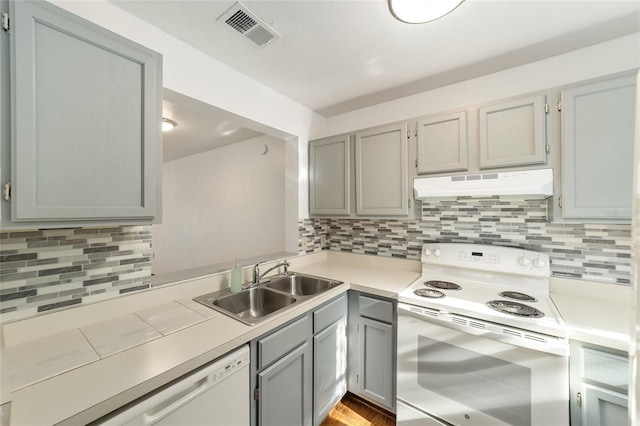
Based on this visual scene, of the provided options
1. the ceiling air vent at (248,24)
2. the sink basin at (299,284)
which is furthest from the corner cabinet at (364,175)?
the ceiling air vent at (248,24)

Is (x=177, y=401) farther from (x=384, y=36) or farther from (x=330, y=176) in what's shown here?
(x=384, y=36)

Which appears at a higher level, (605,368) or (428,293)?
(428,293)

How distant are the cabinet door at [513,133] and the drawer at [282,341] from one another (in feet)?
4.91

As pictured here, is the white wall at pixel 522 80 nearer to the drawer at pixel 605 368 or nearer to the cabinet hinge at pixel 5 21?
the drawer at pixel 605 368

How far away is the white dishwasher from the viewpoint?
80 cm

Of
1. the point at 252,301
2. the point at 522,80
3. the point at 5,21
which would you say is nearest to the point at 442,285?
the point at 252,301

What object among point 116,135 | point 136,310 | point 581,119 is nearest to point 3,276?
point 136,310

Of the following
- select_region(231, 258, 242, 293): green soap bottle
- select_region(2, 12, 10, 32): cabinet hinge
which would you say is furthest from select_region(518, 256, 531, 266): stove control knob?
select_region(2, 12, 10, 32): cabinet hinge

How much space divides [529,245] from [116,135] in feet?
8.02

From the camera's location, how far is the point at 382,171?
1946 mm

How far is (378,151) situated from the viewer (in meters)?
1.97

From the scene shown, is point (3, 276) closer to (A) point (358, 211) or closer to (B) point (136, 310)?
(B) point (136, 310)

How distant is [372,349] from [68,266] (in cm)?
180

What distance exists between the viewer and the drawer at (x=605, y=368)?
3.43 ft
